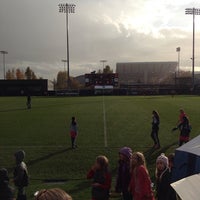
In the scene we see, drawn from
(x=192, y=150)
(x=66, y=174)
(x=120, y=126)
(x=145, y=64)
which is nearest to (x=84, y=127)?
(x=120, y=126)

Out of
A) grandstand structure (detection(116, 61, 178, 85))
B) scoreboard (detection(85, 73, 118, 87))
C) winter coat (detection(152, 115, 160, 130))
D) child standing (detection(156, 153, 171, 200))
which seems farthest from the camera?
grandstand structure (detection(116, 61, 178, 85))

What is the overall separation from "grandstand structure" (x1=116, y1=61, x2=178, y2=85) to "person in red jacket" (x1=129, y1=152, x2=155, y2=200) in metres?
155

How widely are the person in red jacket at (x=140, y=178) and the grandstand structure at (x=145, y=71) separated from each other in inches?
6084

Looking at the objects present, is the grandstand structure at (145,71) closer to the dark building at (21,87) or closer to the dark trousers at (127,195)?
the dark building at (21,87)

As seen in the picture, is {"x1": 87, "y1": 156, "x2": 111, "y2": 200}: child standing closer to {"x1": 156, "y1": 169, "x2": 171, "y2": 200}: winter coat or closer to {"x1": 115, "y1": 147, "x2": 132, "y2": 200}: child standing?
{"x1": 115, "y1": 147, "x2": 132, "y2": 200}: child standing

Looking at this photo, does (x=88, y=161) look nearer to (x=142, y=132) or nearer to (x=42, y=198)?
(x=142, y=132)

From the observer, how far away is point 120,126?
28.8 metres

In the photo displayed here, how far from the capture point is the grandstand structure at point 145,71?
16338 centimetres

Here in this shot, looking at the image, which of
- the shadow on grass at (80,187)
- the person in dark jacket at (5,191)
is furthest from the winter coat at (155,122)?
the person in dark jacket at (5,191)

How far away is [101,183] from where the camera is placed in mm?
8141

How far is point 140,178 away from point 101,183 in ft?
3.34

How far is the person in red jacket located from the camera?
739 centimetres

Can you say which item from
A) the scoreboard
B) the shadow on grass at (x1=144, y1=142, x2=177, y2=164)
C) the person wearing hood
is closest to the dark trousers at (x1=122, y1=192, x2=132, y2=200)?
the person wearing hood

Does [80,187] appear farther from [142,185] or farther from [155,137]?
[155,137]
